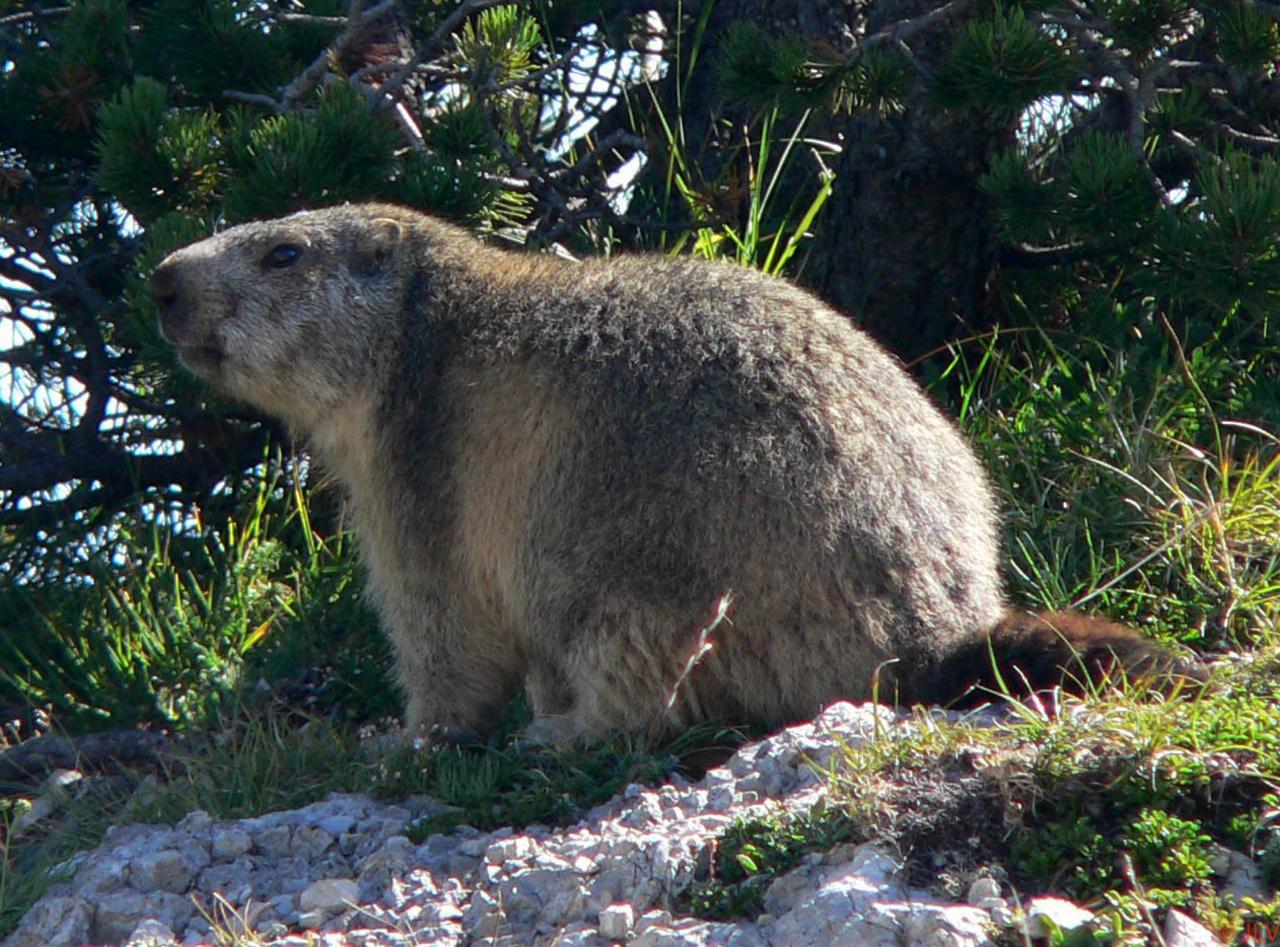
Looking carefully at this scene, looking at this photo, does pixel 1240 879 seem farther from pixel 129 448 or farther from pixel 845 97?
pixel 129 448

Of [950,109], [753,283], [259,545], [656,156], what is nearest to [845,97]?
[950,109]

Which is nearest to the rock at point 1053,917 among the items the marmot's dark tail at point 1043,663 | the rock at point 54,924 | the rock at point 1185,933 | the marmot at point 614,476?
the rock at point 1185,933

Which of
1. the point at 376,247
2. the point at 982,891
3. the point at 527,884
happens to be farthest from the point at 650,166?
the point at 982,891

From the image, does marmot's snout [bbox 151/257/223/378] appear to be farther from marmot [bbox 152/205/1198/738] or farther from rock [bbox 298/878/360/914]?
rock [bbox 298/878/360/914]

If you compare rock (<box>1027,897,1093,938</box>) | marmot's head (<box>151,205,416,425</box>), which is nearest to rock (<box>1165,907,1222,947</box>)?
rock (<box>1027,897,1093,938</box>)

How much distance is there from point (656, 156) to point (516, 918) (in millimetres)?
4354

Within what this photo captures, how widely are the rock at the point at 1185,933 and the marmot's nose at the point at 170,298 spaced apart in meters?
3.72

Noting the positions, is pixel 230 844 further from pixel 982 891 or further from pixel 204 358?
pixel 982 891

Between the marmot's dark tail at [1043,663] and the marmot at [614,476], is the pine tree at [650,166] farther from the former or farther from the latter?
the marmot's dark tail at [1043,663]

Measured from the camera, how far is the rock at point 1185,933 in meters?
3.29

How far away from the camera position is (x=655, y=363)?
16.4 feet

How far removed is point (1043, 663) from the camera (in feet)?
14.7

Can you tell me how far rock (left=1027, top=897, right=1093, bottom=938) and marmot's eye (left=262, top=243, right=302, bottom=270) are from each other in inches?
136

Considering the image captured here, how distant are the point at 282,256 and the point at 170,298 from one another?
1.31 ft
